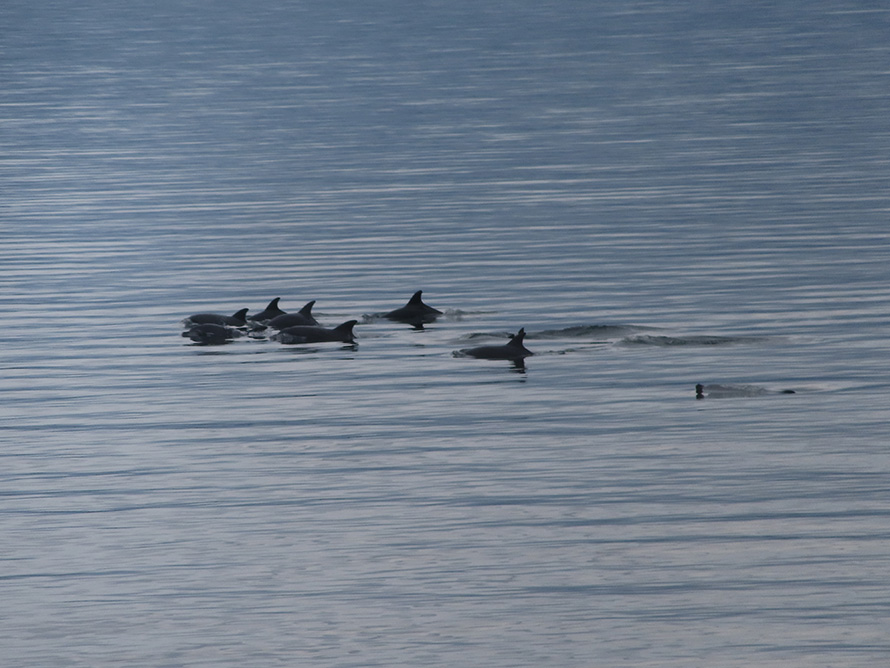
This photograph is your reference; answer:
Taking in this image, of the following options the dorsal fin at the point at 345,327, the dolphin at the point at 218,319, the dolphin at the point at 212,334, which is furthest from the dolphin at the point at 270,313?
the dorsal fin at the point at 345,327

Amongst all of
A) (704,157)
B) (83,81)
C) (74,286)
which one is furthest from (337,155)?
(83,81)

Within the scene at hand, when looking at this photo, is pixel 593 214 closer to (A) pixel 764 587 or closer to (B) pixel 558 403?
(B) pixel 558 403

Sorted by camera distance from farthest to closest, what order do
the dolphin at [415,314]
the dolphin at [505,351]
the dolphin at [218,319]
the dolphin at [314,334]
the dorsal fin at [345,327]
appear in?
the dolphin at [415,314]
the dolphin at [218,319]
the dolphin at [314,334]
the dorsal fin at [345,327]
the dolphin at [505,351]

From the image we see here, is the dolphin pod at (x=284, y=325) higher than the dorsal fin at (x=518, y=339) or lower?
higher

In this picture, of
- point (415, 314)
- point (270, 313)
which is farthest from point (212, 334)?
point (415, 314)

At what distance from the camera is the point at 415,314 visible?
35375 millimetres

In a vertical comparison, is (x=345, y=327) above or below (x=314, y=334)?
above

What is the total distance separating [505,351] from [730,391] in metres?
4.97

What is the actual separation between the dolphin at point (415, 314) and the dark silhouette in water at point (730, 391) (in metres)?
8.51

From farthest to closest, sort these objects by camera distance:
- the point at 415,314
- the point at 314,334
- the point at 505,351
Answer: the point at 415,314 < the point at 314,334 < the point at 505,351

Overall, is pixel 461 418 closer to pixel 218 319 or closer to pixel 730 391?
pixel 730 391

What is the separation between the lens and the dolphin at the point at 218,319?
114 ft

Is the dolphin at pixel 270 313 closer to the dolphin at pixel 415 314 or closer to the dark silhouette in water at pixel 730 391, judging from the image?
the dolphin at pixel 415 314

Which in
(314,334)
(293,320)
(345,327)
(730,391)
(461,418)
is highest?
(293,320)
